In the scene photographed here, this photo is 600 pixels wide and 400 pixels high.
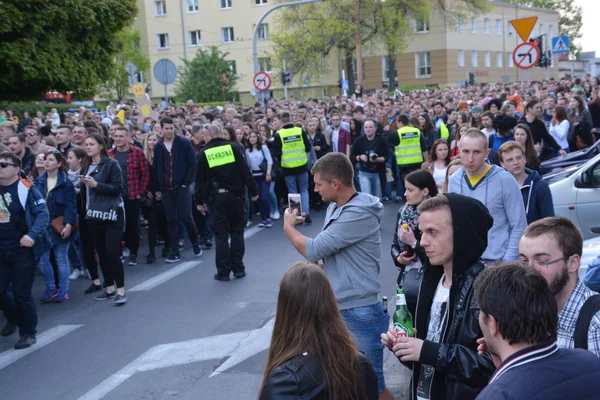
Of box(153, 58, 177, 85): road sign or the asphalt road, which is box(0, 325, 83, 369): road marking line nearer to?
the asphalt road

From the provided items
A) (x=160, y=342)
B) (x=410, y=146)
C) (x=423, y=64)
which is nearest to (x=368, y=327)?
(x=160, y=342)

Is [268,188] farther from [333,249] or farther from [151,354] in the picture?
[333,249]

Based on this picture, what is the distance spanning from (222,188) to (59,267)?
2376 millimetres

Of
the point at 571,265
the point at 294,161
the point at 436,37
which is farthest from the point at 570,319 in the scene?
the point at 436,37

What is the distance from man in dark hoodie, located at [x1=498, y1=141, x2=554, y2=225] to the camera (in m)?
6.24

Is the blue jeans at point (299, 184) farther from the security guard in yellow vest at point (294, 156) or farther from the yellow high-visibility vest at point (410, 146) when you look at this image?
the yellow high-visibility vest at point (410, 146)

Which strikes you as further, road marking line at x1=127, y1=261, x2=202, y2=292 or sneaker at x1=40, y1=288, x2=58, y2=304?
road marking line at x1=127, y1=261, x2=202, y2=292

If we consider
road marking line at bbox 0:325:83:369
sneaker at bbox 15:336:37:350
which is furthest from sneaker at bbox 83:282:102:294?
sneaker at bbox 15:336:37:350

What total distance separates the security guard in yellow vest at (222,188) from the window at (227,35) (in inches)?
2082

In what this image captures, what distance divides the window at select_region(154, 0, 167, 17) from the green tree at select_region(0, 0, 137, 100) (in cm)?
4528

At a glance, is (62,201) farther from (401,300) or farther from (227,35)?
(227,35)

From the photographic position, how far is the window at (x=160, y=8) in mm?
61831

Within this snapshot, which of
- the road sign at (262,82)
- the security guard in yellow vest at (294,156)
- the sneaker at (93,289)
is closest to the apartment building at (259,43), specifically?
the road sign at (262,82)

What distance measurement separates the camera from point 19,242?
727cm
